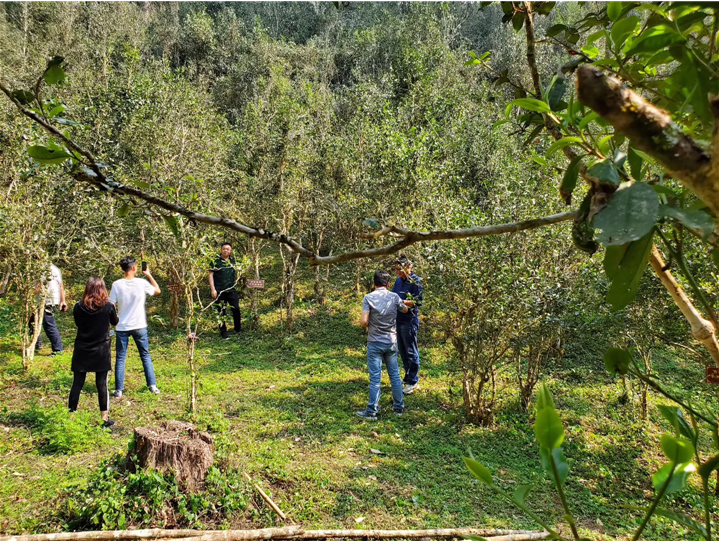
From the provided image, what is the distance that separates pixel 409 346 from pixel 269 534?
3426 mm

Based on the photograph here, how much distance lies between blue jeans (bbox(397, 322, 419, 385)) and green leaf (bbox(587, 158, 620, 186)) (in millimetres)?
5792

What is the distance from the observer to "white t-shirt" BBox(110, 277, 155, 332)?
5551mm

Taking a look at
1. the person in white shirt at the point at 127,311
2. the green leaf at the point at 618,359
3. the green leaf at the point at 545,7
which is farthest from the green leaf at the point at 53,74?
the person in white shirt at the point at 127,311

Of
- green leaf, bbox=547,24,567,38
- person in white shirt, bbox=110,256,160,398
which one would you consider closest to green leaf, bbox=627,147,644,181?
green leaf, bbox=547,24,567,38

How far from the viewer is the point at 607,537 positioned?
3.59 meters

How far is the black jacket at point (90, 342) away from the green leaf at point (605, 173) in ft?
17.2

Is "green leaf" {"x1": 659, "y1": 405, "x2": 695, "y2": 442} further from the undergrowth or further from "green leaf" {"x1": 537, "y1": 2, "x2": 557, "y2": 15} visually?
the undergrowth

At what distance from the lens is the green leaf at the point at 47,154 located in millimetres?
675

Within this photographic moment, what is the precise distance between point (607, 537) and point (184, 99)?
37.5 feet

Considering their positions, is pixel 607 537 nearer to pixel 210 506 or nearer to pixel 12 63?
pixel 210 506

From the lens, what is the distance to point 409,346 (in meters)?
6.30

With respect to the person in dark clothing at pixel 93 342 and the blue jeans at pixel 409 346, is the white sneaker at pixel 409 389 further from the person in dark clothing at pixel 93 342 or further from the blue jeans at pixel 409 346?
the person in dark clothing at pixel 93 342

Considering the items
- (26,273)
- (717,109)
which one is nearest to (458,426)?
(717,109)

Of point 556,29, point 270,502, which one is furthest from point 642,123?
point 270,502
